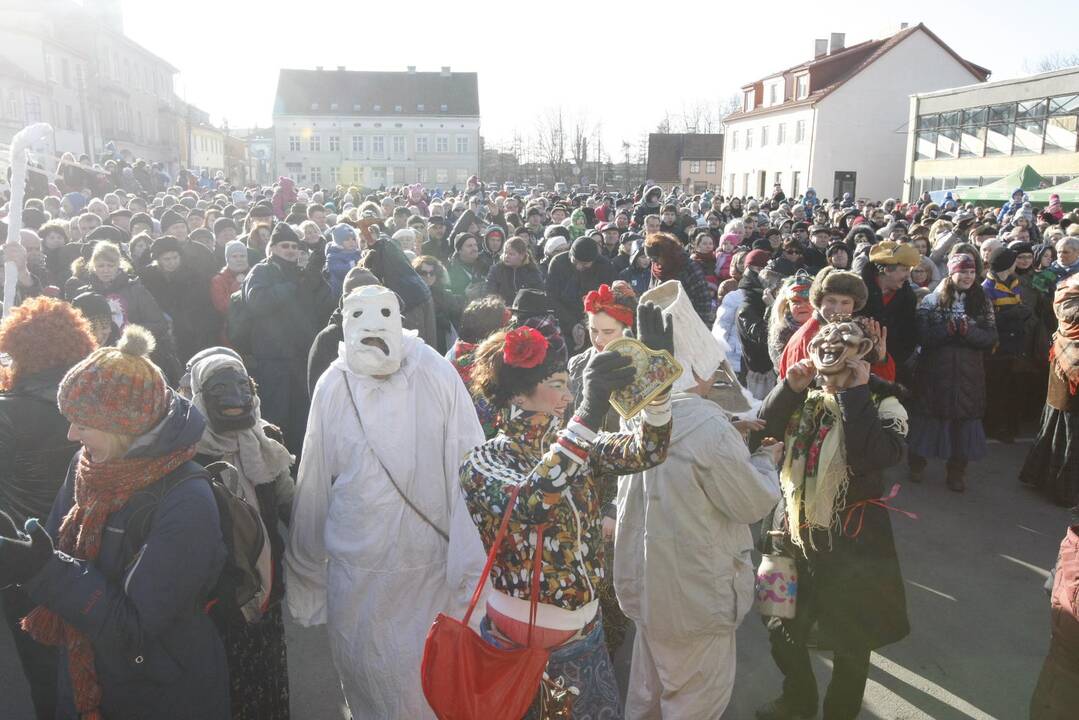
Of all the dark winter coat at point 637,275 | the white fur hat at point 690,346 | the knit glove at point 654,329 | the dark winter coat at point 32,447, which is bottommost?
the dark winter coat at point 32,447

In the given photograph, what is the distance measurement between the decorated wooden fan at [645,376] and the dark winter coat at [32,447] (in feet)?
8.23

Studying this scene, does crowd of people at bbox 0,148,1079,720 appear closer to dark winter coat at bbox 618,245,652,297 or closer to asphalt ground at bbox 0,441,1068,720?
asphalt ground at bbox 0,441,1068,720

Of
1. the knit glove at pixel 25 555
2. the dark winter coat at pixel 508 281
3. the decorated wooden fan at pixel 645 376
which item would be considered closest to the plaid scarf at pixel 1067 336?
the decorated wooden fan at pixel 645 376

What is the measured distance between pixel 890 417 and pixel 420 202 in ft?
58.3

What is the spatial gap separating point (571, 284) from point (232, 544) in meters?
5.84

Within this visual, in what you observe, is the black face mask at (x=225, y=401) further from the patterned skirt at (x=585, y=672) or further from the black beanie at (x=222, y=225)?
the black beanie at (x=222, y=225)

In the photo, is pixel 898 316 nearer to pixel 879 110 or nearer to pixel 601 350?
pixel 601 350

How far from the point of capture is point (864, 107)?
42844mm

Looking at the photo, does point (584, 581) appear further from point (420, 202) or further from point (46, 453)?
point (420, 202)

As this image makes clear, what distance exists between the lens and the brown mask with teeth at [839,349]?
3.09 meters

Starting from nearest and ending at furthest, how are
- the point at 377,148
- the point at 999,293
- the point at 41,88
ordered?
the point at 999,293, the point at 41,88, the point at 377,148

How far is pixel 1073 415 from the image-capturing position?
630cm

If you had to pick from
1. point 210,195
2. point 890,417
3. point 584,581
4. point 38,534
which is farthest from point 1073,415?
point 210,195

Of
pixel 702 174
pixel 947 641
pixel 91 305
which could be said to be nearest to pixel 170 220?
pixel 91 305
